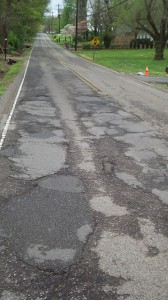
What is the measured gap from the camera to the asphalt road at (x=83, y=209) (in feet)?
12.6

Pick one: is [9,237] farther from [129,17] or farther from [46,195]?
[129,17]

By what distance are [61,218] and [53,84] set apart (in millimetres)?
15893

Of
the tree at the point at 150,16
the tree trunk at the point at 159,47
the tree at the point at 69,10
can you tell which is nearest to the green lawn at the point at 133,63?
the tree trunk at the point at 159,47

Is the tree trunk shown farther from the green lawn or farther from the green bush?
the green bush

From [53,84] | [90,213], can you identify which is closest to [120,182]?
[90,213]

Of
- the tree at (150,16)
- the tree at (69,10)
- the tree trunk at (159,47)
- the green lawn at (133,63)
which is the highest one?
the tree at (69,10)

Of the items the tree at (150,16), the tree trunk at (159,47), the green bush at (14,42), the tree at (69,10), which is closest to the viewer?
the tree at (150,16)

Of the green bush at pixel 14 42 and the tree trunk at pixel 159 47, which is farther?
the green bush at pixel 14 42

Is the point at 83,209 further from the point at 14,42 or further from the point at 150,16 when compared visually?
the point at 14,42

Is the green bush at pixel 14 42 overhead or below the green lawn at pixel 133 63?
overhead

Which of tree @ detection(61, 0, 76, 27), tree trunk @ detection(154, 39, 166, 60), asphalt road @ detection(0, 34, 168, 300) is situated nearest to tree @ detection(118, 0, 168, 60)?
tree trunk @ detection(154, 39, 166, 60)

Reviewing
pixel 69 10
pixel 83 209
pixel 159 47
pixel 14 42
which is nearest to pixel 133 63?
pixel 159 47

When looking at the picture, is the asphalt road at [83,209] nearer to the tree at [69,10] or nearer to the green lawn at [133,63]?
the green lawn at [133,63]

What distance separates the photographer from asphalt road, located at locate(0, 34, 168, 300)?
12.6ft
